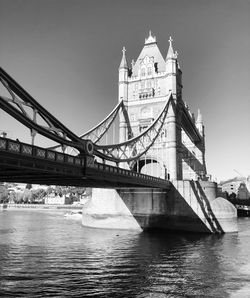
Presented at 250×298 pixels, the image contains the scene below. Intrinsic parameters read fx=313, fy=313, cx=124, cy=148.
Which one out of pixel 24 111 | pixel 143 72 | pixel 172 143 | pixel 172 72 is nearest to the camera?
pixel 24 111

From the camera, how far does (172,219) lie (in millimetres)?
47406

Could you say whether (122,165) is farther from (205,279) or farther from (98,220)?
(205,279)

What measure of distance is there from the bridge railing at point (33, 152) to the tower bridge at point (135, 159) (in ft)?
0.18

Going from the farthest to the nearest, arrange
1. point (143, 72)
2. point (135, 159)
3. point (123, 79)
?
point (123, 79) < point (143, 72) < point (135, 159)

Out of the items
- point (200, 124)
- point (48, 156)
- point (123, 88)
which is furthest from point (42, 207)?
point (48, 156)

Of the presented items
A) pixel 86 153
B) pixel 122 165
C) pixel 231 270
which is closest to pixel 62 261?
pixel 86 153

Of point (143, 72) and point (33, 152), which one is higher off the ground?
point (143, 72)

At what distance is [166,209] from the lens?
158 ft

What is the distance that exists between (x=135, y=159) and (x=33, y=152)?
25.0 metres

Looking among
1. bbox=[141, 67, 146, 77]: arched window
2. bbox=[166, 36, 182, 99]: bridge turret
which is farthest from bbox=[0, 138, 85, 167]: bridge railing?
bbox=[141, 67, 146, 77]: arched window

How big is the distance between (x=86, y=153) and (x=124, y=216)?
2672 cm

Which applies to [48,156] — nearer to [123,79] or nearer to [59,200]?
[123,79]

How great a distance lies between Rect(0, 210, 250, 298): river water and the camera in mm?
17564

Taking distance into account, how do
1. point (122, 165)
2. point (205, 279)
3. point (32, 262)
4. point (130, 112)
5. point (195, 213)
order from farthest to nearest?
point (130, 112)
point (122, 165)
point (195, 213)
point (32, 262)
point (205, 279)
